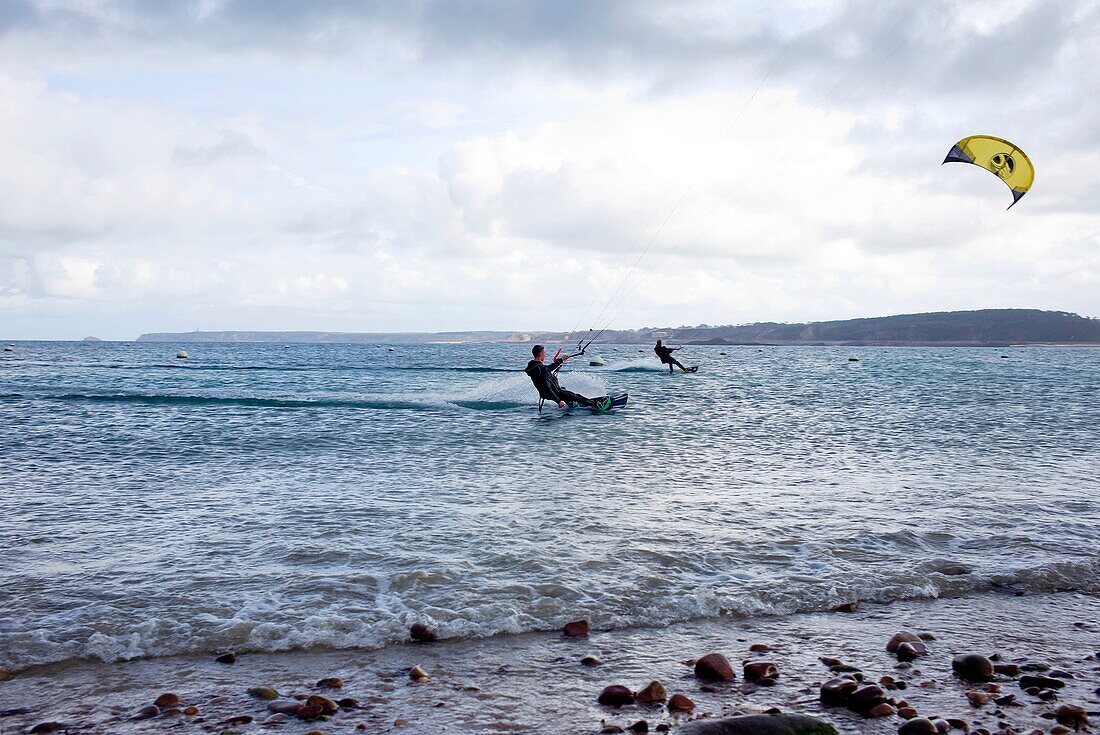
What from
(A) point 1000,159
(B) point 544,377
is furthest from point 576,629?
(A) point 1000,159

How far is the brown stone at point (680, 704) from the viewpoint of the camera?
5.00m

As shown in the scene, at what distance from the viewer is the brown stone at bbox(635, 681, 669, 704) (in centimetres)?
513

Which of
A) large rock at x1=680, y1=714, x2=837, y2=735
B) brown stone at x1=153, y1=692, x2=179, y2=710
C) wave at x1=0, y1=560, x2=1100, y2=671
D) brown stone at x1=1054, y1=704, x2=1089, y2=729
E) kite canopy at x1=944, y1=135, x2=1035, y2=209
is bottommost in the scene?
wave at x1=0, y1=560, x2=1100, y2=671

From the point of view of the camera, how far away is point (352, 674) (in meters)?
5.73

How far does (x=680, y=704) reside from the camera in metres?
5.02

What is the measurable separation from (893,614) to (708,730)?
353cm

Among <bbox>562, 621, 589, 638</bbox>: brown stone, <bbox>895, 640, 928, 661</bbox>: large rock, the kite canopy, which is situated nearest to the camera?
<bbox>895, 640, 928, 661</bbox>: large rock

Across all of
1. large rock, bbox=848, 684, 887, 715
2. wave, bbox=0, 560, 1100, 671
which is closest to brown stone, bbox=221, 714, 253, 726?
wave, bbox=0, 560, 1100, 671

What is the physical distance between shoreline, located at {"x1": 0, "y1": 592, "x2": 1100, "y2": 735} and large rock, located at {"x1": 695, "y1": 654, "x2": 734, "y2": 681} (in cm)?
8

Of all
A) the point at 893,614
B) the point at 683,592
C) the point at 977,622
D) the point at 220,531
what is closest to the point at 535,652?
the point at 683,592

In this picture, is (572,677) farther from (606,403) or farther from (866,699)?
(606,403)

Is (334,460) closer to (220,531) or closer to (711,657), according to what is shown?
(220,531)

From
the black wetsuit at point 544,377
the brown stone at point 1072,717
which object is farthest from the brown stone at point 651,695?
the black wetsuit at point 544,377

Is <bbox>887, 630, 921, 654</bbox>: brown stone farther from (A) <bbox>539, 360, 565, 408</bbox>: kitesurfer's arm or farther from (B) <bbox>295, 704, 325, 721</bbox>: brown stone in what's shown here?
(A) <bbox>539, 360, 565, 408</bbox>: kitesurfer's arm
